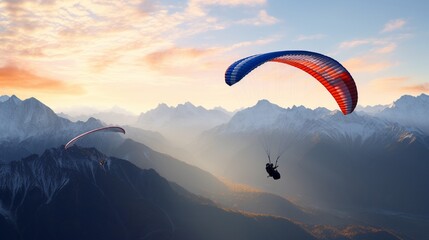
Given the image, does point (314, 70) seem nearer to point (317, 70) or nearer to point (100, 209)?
point (317, 70)

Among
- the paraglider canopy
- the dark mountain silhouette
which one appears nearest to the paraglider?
the paraglider canopy

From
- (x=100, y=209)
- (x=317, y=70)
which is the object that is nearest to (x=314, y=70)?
(x=317, y=70)

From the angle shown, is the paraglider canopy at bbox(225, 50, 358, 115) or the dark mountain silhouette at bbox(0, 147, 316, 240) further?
the dark mountain silhouette at bbox(0, 147, 316, 240)

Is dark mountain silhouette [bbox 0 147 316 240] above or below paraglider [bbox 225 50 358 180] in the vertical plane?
below

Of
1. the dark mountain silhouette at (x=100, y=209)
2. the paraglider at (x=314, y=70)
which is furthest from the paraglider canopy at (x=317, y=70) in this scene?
the dark mountain silhouette at (x=100, y=209)

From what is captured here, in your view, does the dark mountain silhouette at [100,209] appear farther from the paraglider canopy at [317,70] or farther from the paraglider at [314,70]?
the paraglider canopy at [317,70]

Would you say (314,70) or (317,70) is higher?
(314,70)

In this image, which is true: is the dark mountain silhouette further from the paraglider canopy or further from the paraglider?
the paraglider canopy

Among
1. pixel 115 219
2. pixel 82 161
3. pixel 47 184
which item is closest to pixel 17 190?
pixel 47 184
